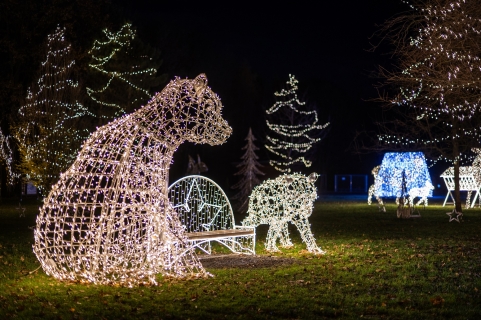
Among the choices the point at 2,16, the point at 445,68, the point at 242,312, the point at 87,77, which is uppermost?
the point at 2,16

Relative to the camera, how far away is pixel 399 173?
1025 inches

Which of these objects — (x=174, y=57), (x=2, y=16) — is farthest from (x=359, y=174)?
(x=2, y=16)

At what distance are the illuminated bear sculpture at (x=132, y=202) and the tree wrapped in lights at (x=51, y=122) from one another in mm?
12147

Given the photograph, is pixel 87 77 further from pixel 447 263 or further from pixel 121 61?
pixel 447 263

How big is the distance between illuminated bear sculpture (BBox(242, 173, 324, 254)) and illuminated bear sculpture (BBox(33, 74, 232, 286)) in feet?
11.3

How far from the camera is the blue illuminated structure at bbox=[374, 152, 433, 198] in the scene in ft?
83.5

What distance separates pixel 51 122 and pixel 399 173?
1407 centimetres

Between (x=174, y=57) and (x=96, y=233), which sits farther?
(x=174, y=57)

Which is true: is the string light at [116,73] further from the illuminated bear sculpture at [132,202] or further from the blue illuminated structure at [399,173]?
the illuminated bear sculpture at [132,202]

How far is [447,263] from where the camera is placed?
1111cm

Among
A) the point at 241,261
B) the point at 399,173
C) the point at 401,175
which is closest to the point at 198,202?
the point at 241,261

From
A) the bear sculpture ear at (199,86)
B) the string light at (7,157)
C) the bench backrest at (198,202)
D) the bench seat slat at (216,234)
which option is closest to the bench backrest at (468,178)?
the bench backrest at (198,202)

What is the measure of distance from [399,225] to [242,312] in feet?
42.4

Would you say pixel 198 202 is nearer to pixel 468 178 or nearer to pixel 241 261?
pixel 241 261
